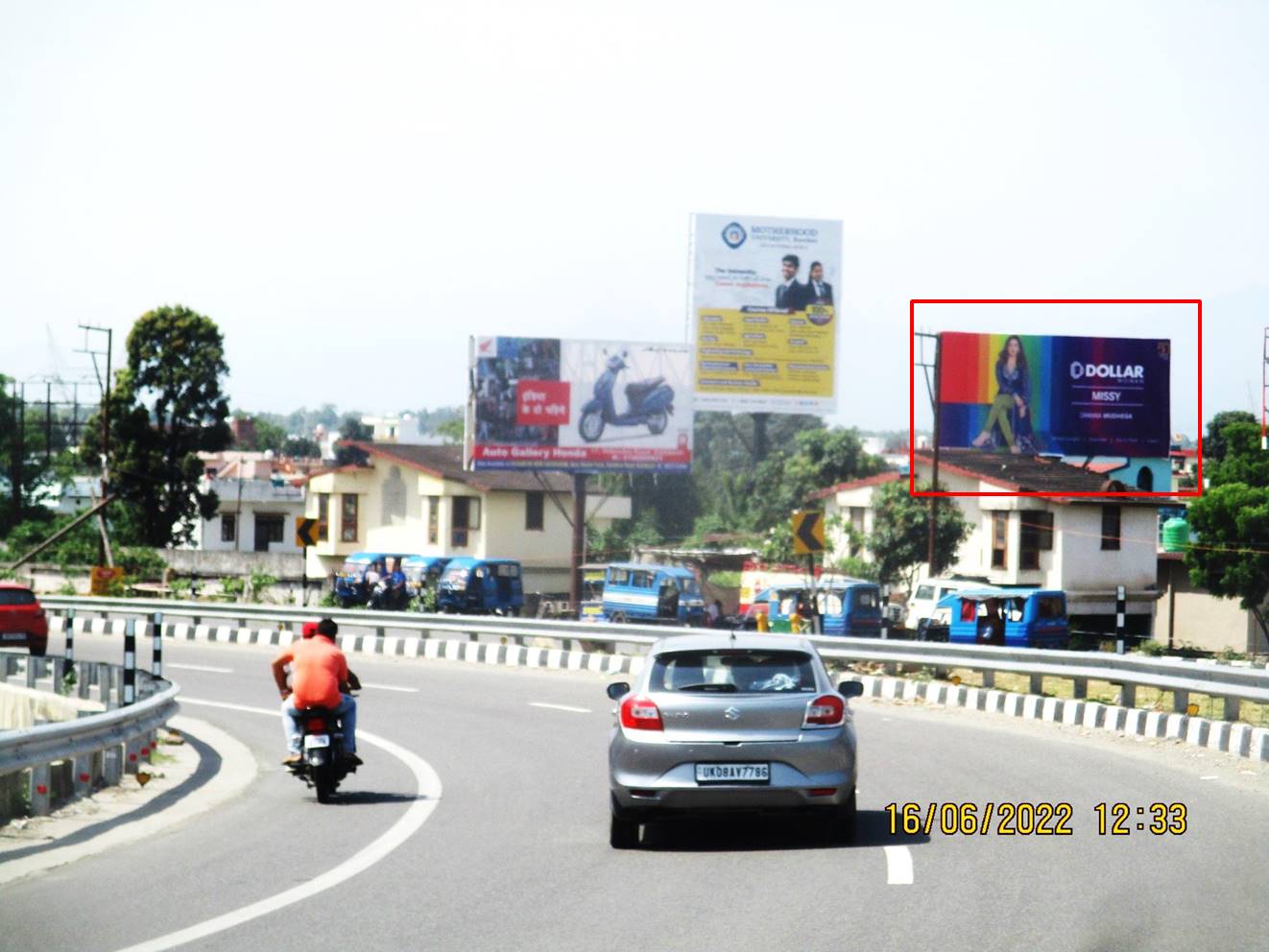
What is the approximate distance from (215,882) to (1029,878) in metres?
4.81

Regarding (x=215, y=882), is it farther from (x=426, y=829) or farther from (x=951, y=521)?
(x=951, y=521)

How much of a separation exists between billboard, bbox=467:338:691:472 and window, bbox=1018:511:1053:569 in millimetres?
11940

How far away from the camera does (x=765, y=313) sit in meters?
64.6

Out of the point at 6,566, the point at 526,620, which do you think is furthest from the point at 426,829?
the point at 6,566

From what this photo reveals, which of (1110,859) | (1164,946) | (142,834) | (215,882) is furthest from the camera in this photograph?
(142,834)

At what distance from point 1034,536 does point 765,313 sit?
1366cm

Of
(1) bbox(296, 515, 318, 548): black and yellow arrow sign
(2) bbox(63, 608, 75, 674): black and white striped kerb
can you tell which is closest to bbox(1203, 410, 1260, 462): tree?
(1) bbox(296, 515, 318, 548): black and yellow arrow sign

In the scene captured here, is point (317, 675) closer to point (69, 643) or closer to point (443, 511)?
point (69, 643)

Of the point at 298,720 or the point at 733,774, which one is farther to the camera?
the point at 298,720

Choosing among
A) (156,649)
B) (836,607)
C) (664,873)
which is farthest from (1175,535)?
(664,873)

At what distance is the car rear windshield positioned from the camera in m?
11.6

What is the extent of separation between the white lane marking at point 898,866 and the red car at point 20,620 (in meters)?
26.3

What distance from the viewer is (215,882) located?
10.1 metres

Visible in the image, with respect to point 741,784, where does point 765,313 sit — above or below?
above
